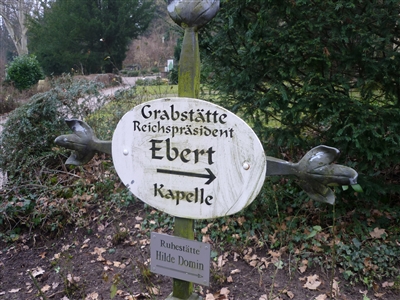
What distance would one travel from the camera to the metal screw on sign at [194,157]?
1.51 meters

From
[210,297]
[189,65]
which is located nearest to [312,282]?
[210,297]

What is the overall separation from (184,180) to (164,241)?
1.18ft

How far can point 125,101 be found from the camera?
18.5ft

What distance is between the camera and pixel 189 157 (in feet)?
5.30

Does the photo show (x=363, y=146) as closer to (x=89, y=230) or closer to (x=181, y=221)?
(x=181, y=221)

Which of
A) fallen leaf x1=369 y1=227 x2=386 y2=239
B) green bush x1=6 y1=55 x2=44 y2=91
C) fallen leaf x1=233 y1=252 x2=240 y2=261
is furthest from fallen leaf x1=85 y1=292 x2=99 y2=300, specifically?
green bush x1=6 y1=55 x2=44 y2=91

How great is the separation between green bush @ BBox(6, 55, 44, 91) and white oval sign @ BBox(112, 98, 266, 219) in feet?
51.1

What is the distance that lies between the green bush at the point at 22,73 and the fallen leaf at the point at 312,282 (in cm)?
1529

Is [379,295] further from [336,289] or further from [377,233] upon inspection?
[377,233]

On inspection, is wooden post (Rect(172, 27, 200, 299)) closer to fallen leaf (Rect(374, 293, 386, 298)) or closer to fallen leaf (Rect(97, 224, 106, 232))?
fallen leaf (Rect(374, 293, 386, 298))

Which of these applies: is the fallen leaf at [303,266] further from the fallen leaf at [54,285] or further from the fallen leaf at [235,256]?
the fallen leaf at [54,285]

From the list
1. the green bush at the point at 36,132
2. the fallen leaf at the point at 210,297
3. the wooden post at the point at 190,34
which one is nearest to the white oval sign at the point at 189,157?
the wooden post at the point at 190,34

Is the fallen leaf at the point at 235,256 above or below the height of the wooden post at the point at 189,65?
below

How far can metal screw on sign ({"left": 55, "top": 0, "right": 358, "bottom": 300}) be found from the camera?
1506 mm
